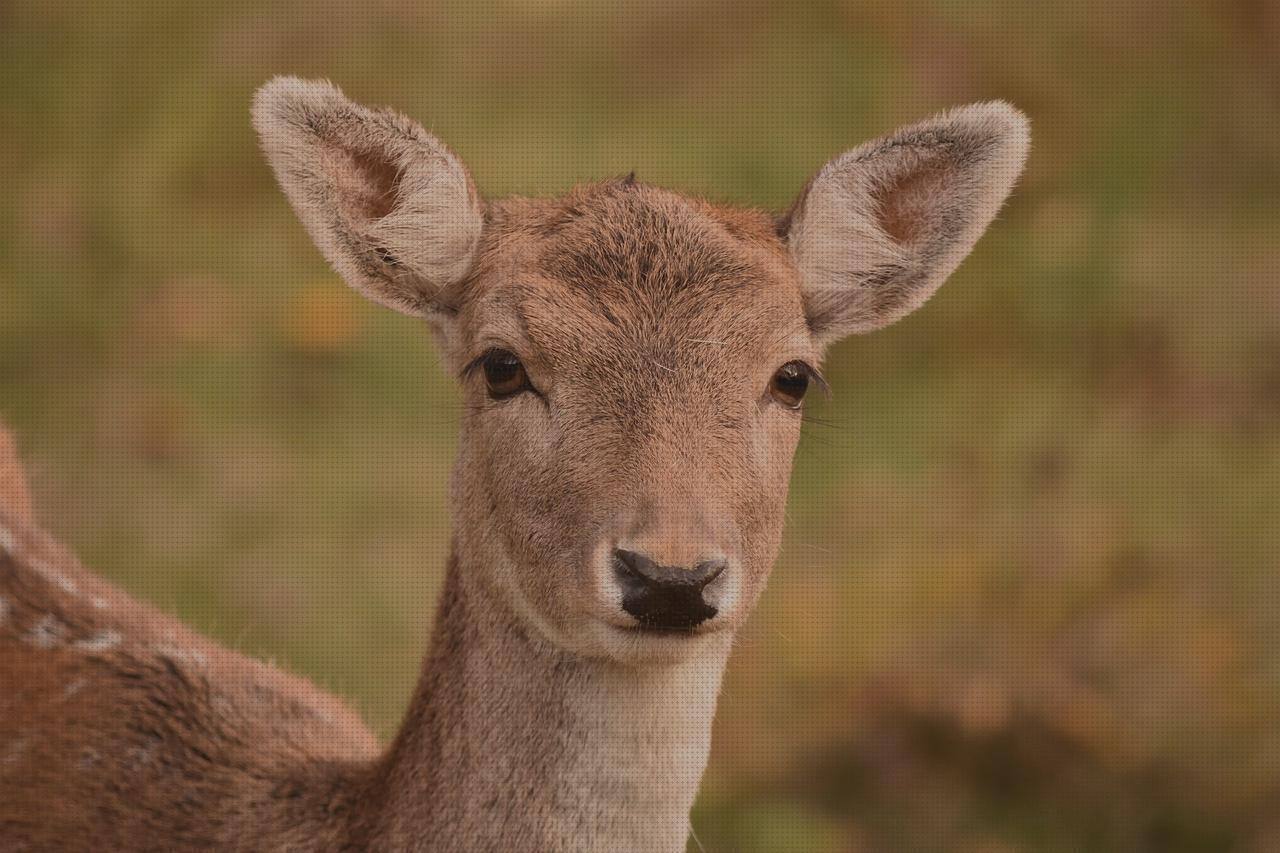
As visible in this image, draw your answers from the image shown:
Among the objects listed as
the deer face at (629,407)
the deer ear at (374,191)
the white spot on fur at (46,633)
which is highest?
the deer ear at (374,191)

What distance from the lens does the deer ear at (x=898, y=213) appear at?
421 centimetres

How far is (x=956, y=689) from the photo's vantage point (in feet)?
22.1

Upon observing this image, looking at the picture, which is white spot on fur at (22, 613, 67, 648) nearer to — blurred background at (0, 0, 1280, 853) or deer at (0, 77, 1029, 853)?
deer at (0, 77, 1029, 853)

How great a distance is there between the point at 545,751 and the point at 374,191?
1394mm

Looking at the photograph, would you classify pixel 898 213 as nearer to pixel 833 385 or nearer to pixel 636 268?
pixel 636 268

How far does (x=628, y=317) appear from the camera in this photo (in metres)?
3.83

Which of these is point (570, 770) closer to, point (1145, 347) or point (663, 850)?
point (663, 850)

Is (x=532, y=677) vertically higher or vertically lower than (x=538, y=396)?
lower

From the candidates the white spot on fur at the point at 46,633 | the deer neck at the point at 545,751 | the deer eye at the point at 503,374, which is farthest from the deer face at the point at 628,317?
the white spot on fur at the point at 46,633

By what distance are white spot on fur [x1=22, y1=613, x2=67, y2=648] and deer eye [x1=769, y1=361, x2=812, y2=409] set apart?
6.13ft

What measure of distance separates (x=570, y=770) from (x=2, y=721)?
1459mm

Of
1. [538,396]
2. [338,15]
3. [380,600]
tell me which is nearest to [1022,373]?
[380,600]

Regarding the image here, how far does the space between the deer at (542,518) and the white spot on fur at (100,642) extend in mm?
13

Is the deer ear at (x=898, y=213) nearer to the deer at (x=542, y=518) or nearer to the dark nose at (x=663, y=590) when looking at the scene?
the deer at (x=542, y=518)
